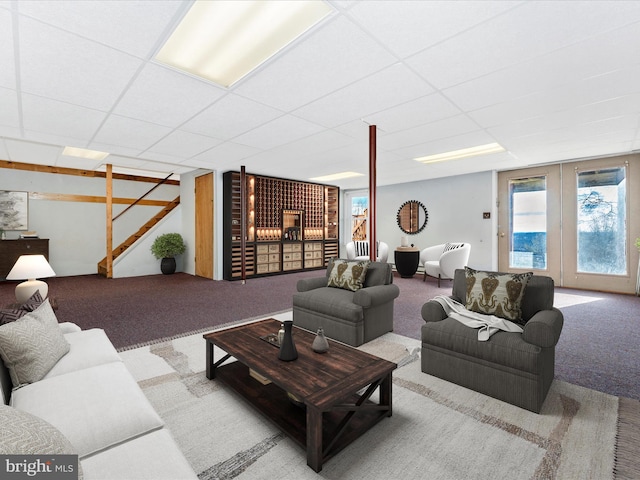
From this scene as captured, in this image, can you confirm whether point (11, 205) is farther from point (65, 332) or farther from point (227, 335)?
point (227, 335)

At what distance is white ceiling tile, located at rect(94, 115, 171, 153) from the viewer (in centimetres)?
393

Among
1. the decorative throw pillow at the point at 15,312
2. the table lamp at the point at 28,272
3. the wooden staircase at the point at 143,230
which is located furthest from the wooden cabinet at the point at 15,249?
the decorative throw pillow at the point at 15,312

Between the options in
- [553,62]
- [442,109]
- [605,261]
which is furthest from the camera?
[605,261]

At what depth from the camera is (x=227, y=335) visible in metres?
2.42

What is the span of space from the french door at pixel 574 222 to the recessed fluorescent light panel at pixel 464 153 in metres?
1.98

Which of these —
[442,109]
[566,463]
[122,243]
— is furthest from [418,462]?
[122,243]

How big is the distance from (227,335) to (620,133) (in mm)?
5887

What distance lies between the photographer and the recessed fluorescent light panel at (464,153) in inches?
206

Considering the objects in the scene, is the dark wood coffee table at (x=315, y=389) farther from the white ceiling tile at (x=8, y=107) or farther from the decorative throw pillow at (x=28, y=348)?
the white ceiling tile at (x=8, y=107)

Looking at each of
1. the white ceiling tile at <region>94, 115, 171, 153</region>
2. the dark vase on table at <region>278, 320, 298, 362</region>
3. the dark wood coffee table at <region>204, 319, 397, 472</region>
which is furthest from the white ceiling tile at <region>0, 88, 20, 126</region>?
the dark vase on table at <region>278, 320, 298, 362</region>

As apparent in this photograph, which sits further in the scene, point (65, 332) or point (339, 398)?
point (65, 332)

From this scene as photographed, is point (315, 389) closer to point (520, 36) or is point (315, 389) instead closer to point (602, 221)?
point (520, 36)

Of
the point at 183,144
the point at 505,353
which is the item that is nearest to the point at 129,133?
the point at 183,144

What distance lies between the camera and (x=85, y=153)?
6105 millimetres
